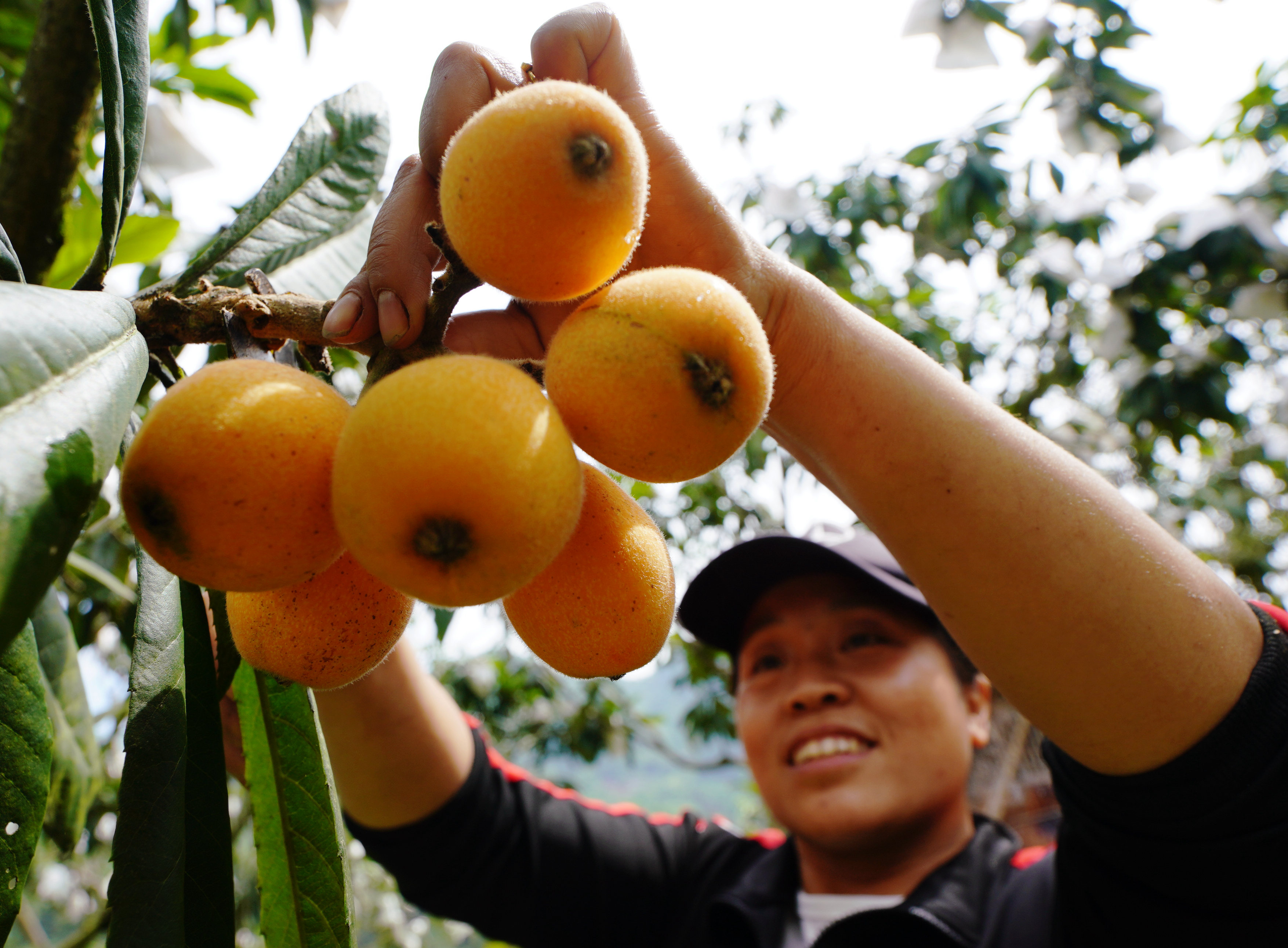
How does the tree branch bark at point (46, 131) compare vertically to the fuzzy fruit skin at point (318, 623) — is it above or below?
above

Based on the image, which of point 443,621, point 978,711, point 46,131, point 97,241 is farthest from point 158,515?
point 978,711

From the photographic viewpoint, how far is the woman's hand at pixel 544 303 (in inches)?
31.5

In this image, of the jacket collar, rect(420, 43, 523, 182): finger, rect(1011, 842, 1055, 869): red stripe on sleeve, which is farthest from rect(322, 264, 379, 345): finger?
rect(1011, 842, 1055, 869): red stripe on sleeve

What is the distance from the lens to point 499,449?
545mm

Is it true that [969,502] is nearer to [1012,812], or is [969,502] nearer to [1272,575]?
[1012,812]

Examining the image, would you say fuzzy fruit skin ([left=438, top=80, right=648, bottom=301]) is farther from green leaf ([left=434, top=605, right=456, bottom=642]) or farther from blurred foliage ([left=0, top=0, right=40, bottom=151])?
blurred foliage ([left=0, top=0, right=40, bottom=151])

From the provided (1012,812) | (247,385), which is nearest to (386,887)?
(1012,812)

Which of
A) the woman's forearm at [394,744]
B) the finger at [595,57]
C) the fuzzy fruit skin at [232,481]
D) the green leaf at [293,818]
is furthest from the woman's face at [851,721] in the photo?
the fuzzy fruit skin at [232,481]

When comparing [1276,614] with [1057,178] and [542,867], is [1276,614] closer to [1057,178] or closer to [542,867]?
[542,867]

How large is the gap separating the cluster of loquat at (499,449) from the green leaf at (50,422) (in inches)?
1.8

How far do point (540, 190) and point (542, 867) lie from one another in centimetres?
244

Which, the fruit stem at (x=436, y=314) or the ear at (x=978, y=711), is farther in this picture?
the ear at (x=978, y=711)

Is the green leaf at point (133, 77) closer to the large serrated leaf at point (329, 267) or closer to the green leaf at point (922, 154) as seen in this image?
the large serrated leaf at point (329, 267)

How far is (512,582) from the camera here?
593 mm
